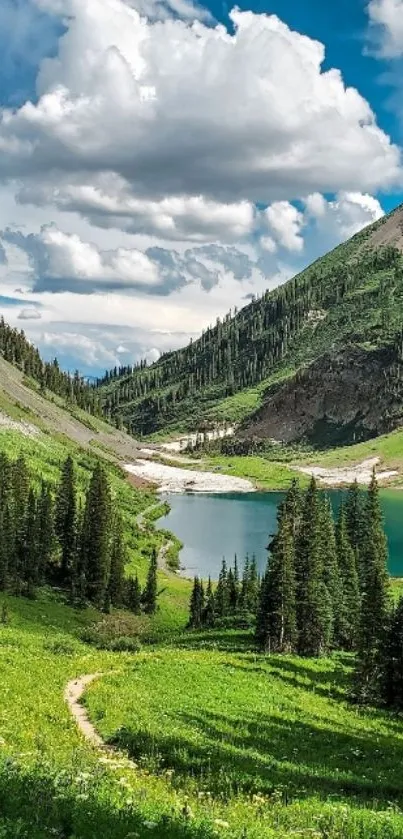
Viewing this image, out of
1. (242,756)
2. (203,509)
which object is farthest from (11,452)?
(242,756)

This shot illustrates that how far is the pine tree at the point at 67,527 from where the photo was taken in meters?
97.5

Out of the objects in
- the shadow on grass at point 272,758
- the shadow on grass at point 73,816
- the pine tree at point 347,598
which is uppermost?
the shadow on grass at point 73,816

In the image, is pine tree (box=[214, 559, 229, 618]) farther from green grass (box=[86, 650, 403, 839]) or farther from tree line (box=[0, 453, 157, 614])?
green grass (box=[86, 650, 403, 839])

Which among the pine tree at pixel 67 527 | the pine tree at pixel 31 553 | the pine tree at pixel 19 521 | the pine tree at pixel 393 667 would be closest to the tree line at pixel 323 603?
the pine tree at pixel 393 667

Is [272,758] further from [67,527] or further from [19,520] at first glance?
[67,527]

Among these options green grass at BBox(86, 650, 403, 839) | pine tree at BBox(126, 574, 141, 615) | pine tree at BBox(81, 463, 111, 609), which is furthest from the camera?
pine tree at BBox(126, 574, 141, 615)

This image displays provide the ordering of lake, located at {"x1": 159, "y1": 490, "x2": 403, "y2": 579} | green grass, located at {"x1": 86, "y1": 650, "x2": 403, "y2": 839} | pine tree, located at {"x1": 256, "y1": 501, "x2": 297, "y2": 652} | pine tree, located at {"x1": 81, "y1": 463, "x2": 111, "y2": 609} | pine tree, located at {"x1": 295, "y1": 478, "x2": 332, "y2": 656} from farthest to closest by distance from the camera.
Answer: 1. lake, located at {"x1": 159, "y1": 490, "x2": 403, "y2": 579}
2. pine tree, located at {"x1": 81, "y1": 463, "x2": 111, "y2": 609}
3. pine tree, located at {"x1": 295, "y1": 478, "x2": 332, "y2": 656}
4. pine tree, located at {"x1": 256, "y1": 501, "x2": 297, "y2": 652}
5. green grass, located at {"x1": 86, "y1": 650, "x2": 403, "y2": 839}

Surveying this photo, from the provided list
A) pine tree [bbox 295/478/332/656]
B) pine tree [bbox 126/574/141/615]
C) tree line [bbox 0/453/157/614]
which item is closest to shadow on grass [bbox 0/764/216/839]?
pine tree [bbox 295/478/332/656]

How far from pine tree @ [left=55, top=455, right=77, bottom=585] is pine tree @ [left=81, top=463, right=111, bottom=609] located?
2.42 meters

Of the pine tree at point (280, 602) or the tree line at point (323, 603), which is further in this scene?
the pine tree at point (280, 602)

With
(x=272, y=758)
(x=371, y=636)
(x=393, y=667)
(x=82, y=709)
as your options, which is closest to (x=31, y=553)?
(x=371, y=636)

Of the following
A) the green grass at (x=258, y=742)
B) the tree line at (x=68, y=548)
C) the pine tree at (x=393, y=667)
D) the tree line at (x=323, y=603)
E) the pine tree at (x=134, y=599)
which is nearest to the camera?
the green grass at (x=258, y=742)

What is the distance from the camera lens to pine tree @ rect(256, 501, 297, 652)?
60.0 metres

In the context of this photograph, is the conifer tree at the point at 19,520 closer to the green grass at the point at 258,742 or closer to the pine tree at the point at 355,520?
the green grass at the point at 258,742
